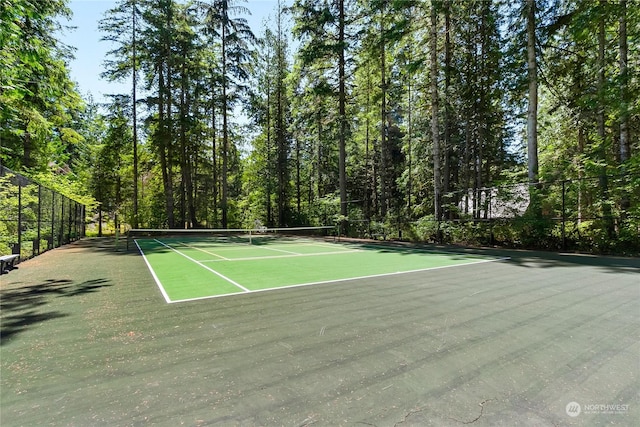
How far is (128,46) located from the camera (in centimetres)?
2159

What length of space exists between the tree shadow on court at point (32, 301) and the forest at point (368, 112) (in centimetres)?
380

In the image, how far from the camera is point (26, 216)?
29.1 feet

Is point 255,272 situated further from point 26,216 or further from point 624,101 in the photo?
point 624,101

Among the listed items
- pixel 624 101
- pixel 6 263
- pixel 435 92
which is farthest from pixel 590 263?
pixel 6 263

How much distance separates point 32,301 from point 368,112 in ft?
64.9

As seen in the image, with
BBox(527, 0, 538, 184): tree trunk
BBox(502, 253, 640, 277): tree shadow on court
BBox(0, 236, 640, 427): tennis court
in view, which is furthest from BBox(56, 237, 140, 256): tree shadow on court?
BBox(527, 0, 538, 184): tree trunk

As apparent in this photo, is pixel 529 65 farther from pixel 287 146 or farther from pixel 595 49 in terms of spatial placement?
pixel 287 146

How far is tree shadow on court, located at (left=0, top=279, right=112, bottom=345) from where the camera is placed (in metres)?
3.48

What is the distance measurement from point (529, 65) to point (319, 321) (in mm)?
13907

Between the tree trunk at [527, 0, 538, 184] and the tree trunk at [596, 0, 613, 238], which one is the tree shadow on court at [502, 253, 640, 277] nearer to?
the tree trunk at [596, 0, 613, 238]

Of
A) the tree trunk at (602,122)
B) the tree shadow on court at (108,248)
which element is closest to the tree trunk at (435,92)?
the tree trunk at (602,122)

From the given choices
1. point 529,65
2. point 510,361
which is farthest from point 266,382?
point 529,65

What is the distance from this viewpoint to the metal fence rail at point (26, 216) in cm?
769

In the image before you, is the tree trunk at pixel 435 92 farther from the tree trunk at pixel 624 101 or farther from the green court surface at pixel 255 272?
the green court surface at pixel 255 272
